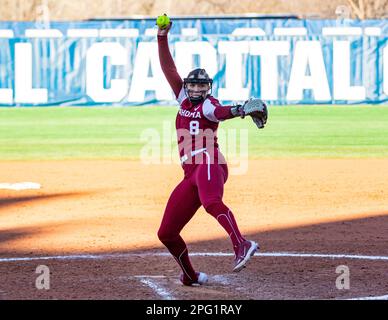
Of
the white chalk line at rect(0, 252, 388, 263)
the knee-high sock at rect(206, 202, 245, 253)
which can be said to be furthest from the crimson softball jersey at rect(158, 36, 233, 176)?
the white chalk line at rect(0, 252, 388, 263)

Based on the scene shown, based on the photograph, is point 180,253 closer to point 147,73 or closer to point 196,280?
point 196,280

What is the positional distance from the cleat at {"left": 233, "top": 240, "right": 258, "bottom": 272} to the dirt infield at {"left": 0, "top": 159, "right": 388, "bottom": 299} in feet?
0.81

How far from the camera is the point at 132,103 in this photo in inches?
1147

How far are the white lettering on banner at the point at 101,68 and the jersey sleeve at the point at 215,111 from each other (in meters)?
21.0

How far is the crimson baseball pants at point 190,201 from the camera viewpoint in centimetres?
755

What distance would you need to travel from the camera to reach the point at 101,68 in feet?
93.0

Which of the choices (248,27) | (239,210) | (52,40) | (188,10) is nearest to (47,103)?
(52,40)

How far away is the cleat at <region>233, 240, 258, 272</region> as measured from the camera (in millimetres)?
7336

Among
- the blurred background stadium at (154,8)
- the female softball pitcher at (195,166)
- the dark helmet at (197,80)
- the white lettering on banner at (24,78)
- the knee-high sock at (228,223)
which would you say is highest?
the blurred background stadium at (154,8)

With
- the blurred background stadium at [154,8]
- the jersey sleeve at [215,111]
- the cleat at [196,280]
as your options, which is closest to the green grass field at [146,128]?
the cleat at [196,280]

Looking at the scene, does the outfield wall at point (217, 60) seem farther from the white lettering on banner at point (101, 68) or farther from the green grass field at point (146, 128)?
the green grass field at point (146, 128)

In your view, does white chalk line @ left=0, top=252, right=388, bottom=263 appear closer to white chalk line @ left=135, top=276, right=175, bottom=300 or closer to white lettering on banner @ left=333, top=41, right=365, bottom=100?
white chalk line @ left=135, top=276, right=175, bottom=300

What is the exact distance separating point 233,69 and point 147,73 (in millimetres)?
2520

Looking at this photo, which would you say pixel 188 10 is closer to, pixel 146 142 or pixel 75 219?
pixel 146 142
